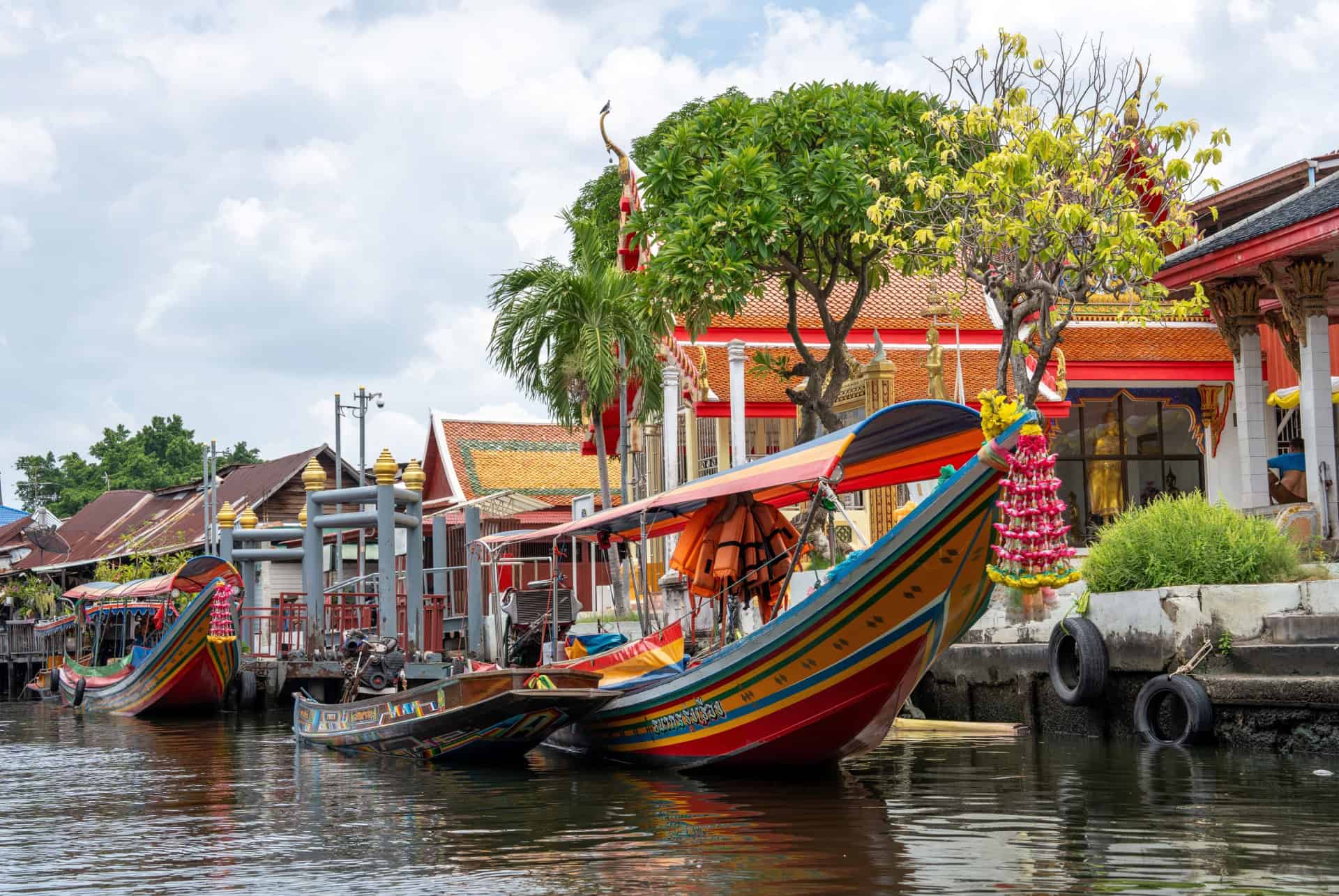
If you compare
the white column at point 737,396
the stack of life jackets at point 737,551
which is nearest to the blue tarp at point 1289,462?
the white column at point 737,396

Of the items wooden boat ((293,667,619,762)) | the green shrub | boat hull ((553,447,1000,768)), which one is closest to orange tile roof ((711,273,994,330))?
the green shrub

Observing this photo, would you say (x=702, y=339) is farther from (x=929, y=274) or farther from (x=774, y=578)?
(x=774, y=578)

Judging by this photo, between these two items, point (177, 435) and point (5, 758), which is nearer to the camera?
point (5, 758)

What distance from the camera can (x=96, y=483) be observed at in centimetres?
Result: 5875

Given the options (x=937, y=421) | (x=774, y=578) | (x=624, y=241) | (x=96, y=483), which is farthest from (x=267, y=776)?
(x=96, y=483)

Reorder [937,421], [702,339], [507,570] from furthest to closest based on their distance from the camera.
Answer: [507,570] → [702,339] → [937,421]

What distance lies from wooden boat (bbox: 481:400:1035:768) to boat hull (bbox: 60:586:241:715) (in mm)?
12142

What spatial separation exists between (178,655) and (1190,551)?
16.0m

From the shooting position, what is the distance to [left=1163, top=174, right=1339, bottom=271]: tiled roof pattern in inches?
555

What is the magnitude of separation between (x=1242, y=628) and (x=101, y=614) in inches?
958

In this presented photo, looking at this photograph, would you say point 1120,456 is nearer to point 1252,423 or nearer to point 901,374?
point 901,374

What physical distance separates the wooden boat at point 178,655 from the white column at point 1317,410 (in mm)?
14821

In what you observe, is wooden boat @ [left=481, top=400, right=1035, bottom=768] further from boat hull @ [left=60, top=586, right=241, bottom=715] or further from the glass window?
the glass window

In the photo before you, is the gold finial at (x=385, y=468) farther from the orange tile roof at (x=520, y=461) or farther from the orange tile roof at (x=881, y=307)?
the orange tile roof at (x=520, y=461)
